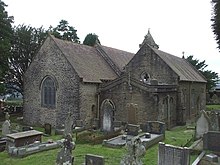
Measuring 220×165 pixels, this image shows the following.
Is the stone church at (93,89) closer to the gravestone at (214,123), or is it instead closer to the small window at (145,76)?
the small window at (145,76)

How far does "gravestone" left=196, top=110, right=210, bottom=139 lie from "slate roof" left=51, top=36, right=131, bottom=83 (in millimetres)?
11248

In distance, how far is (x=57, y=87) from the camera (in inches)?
1043

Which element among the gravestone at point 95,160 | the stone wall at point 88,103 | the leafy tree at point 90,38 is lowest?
the gravestone at point 95,160

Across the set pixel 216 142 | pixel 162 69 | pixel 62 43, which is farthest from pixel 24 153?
pixel 162 69

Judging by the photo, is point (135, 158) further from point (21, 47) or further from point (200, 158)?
point (21, 47)

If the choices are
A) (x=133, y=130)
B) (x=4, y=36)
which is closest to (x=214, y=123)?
(x=133, y=130)

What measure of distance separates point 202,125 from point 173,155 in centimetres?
752

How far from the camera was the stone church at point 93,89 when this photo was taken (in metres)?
24.9

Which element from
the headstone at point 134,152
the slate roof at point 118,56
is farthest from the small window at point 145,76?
the headstone at point 134,152

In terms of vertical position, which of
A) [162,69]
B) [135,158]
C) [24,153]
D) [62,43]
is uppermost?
[62,43]

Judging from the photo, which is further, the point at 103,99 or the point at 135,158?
the point at 103,99

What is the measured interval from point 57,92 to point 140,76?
362 inches

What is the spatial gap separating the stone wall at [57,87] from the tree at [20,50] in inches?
391

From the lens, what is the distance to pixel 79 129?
2262 centimetres
